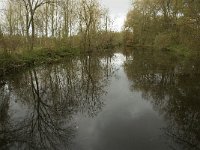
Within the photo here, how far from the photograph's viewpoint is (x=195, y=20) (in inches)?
919

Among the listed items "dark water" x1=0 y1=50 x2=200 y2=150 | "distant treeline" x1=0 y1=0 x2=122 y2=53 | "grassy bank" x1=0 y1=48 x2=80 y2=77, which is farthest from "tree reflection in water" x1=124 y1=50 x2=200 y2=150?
"distant treeline" x1=0 y1=0 x2=122 y2=53

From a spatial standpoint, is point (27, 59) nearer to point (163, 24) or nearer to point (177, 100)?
point (177, 100)

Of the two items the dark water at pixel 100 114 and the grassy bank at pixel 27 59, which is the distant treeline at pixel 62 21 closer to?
the grassy bank at pixel 27 59

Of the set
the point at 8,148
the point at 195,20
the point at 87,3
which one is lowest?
the point at 8,148

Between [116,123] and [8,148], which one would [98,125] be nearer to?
[116,123]

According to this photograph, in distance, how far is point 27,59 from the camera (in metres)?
25.5

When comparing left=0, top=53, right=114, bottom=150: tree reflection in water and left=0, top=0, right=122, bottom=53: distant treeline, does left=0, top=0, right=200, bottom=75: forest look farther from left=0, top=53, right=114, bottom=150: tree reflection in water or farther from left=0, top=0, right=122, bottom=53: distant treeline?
left=0, top=53, right=114, bottom=150: tree reflection in water

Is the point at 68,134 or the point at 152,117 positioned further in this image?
the point at 152,117

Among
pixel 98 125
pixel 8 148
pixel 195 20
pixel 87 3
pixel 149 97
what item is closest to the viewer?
pixel 8 148

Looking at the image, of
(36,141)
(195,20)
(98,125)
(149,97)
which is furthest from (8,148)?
(195,20)

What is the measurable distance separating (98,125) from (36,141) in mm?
2442

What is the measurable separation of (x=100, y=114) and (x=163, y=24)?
4647cm

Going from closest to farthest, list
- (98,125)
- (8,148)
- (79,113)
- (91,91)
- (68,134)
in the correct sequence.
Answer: (8,148)
(68,134)
(98,125)
(79,113)
(91,91)

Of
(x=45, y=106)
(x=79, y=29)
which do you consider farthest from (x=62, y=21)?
(x=45, y=106)
